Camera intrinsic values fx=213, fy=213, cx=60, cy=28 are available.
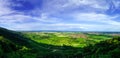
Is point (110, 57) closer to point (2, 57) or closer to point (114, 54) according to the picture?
point (114, 54)

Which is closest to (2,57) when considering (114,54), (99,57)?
(99,57)

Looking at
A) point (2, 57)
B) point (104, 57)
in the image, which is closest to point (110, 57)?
point (104, 57)

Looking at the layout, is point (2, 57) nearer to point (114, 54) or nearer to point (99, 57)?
point (99, 57)

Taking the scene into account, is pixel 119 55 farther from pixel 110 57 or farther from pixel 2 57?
pixel 2 57

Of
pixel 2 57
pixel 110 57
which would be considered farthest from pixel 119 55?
pixel 2 57

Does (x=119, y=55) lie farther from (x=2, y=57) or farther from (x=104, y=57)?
(x=2, y=57)

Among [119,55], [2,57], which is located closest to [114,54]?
[119,55]
